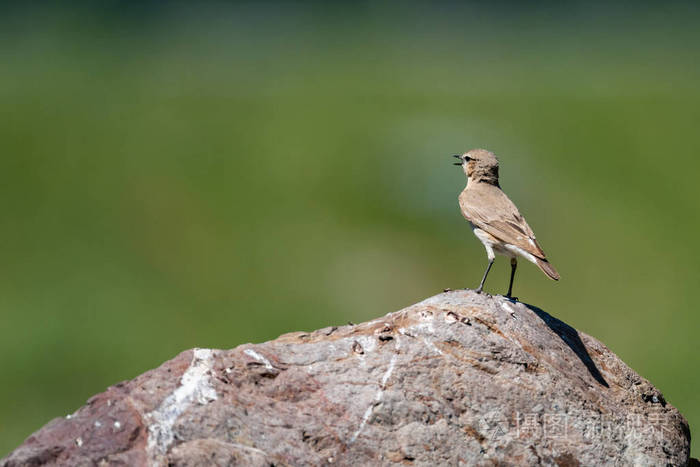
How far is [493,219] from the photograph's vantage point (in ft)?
43.7

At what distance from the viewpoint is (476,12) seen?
72125 millimetres

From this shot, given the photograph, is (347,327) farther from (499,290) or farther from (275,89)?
(275,89)

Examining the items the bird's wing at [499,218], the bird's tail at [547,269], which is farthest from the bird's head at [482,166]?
the bird's tail at [547,269]

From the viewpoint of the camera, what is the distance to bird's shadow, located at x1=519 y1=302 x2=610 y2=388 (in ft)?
38.3

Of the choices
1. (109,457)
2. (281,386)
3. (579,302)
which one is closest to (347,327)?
(281,386)

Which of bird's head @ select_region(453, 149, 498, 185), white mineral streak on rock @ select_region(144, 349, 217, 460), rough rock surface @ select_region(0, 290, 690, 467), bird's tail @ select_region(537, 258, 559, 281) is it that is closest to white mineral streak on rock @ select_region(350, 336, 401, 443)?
rough rock surface @ select_region(0, 290, 690, 467)

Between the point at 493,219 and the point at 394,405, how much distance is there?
164 inches

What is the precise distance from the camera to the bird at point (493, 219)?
41.6 feet

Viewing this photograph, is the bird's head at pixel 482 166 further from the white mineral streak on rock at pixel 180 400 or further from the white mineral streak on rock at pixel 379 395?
the white mineral streak on rock at pixel 180 400

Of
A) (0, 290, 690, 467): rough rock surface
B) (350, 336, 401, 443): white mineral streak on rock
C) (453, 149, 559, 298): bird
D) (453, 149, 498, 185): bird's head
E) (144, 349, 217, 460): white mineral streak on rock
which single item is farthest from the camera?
(453, 149, 498, 185): bird's head

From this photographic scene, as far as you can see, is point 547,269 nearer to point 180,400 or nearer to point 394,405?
point 394,405

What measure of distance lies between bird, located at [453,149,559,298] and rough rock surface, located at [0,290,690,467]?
1.03 meters

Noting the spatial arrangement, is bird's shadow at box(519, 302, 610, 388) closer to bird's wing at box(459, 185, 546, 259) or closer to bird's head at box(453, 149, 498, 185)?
bird's wing at box(459, 185, 546, 259)

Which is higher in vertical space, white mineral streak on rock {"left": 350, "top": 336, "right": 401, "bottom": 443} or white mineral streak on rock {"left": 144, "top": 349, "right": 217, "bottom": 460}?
white mineral streak on rock {"left": 350, "top": 336, "right": 401, "bottom": 443}
